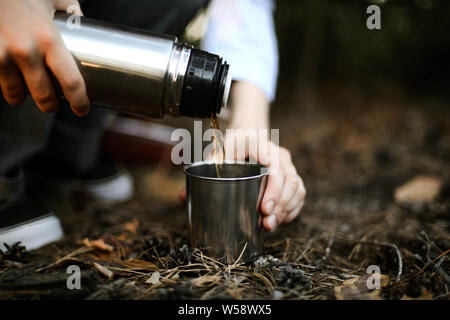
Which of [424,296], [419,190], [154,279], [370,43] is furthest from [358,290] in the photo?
[370,43]

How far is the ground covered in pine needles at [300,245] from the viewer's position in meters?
0.97

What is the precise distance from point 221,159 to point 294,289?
582 mm

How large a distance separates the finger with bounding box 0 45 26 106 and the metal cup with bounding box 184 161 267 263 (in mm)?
589

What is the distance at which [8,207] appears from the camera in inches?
55.2

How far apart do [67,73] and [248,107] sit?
2.64ft

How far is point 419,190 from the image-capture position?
188cm

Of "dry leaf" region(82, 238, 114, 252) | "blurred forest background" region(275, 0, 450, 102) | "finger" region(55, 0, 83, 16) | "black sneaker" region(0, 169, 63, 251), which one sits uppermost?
"blurred forest background" region(275, 0, 450, 102)

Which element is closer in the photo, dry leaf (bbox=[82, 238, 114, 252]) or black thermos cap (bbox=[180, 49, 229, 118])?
black thermos cap (bbox=[180, 49, 229, 118])

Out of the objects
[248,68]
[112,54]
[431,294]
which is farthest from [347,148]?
[112,54]

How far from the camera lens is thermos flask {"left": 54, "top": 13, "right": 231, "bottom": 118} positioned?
3.59ft

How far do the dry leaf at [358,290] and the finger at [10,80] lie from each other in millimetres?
1118

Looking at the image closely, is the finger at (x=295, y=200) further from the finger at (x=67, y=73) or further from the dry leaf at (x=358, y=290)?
the finger at (x=67, y=73)

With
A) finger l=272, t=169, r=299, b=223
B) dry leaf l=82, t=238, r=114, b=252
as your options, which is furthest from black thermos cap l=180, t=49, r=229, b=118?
dry leaf l=82, t=238, r=114, b=252

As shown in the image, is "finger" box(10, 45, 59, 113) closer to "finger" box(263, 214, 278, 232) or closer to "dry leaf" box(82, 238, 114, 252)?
"dry leaf" box(82, 238, 114, 252)
